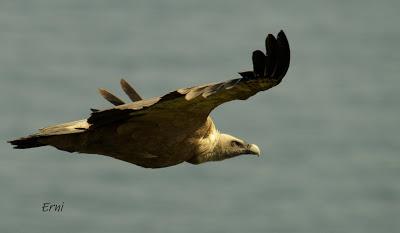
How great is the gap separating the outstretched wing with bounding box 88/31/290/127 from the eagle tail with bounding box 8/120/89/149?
0.89 feet

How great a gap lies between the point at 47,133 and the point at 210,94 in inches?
108

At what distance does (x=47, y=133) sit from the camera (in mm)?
25328

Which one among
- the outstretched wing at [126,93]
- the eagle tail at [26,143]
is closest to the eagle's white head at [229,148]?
the outstretched wing at [126,93]

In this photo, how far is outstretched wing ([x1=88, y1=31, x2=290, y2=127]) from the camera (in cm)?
2373

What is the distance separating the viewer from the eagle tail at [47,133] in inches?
998

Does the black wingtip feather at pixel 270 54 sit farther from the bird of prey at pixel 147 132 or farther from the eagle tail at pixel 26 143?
the eagle tail at pixel 26 143

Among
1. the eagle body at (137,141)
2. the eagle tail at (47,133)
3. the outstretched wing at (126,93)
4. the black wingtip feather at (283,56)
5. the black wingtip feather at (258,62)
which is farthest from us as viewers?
the outstretched wing at (126,93)

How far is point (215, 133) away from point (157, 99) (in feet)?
6.93

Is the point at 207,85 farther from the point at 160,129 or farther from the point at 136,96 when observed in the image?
A: the point at 136,96

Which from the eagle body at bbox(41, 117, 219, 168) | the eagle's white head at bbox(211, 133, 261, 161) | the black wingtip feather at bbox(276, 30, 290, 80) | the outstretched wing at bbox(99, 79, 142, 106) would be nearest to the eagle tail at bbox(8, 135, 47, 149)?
the eagle body at bbox(41, 117, 219, 168)

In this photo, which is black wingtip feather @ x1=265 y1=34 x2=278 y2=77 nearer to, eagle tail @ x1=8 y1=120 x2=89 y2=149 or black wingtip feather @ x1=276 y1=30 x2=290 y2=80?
black wingtip feather @ x1=276 y1=30 x2=290 y2=80

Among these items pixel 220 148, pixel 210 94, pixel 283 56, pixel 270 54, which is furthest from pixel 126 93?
pixel 283 56

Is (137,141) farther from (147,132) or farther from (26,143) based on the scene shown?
(26,143)

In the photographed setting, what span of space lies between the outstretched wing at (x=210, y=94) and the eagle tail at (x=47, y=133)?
273 millimetres
